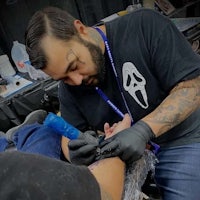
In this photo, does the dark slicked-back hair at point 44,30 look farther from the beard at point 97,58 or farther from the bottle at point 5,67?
the bottle at point 5,67

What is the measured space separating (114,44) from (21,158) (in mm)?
720

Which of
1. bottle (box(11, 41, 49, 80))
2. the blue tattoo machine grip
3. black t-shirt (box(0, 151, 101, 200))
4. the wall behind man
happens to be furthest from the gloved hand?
the wall behind man

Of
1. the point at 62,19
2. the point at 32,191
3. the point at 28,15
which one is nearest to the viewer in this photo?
the point at 32,191

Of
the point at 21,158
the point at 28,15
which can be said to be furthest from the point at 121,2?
the point at 21,158

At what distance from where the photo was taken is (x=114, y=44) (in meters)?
1.13

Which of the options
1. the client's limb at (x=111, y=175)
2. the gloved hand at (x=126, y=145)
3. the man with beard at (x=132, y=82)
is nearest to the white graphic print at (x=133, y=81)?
the man with beard at (x=132, y=82)

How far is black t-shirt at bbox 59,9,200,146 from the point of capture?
3.46 ft

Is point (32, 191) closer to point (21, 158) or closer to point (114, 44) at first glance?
point (21, 158)

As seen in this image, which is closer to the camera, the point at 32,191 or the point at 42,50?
the point at 32,191

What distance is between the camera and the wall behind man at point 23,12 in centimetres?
215

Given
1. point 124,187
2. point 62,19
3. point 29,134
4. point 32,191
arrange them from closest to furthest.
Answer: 1. point 32,191
2. point 124,187
3. point 62,19
4. point 29,134

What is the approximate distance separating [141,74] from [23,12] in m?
1.43

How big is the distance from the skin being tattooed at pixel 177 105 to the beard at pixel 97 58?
0.80ft

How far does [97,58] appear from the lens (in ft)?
3.61
